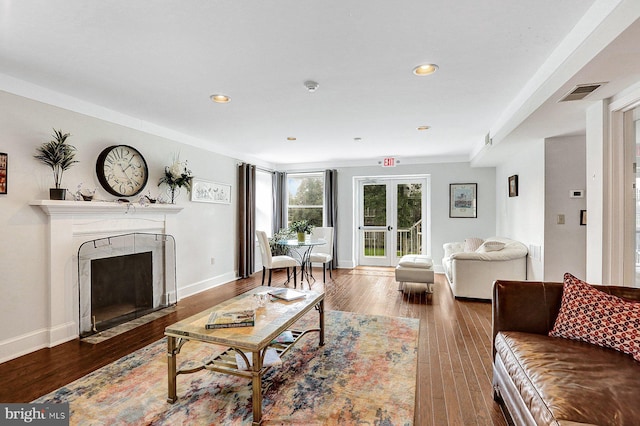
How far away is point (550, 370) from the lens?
4.94 feet

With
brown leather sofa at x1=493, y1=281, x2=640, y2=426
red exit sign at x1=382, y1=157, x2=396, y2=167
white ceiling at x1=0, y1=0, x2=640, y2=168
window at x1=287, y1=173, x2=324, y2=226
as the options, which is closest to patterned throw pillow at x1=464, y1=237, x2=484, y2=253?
red exit sign at x1=382, y1=157, x2=396, y2=167

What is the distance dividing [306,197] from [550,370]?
19.6 feet

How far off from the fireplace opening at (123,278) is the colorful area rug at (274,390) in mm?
901

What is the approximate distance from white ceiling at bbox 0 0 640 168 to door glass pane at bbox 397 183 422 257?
285 centimetres

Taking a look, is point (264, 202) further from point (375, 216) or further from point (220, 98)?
point (220, 98)

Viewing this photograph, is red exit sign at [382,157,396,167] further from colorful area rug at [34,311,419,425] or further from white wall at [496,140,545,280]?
colorful area rug at [34,311,419,425]

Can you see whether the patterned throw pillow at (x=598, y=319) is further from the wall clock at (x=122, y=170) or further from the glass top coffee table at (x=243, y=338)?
the wall clock at (x=122, y=170)

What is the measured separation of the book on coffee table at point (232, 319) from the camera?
202 cm

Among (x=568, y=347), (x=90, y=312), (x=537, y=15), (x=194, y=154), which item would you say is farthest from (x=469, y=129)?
(x=90, y=312)

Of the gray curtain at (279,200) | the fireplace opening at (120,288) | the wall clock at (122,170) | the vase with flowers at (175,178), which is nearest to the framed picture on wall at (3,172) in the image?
the wall clock at (122,170)

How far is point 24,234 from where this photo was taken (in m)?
2.75

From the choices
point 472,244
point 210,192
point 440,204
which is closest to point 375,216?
point 440,204

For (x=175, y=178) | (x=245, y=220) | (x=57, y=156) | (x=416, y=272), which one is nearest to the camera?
(x=57, y=156)

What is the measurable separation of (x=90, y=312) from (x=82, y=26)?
2673 mm
